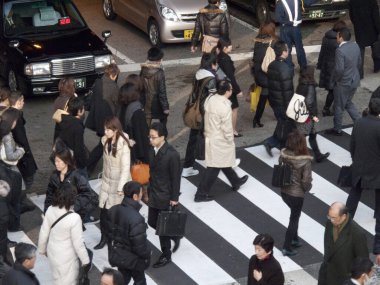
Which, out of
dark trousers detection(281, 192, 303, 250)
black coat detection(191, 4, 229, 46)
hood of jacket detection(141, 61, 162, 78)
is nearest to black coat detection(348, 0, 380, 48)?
black coat detection(191, 4, 229, 46)

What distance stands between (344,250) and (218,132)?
3666mm

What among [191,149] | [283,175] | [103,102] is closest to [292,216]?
[283,175]

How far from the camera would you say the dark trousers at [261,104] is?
18547 mm

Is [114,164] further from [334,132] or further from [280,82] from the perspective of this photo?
[334,132]

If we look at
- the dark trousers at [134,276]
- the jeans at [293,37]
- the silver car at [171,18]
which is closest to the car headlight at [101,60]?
the silver car at [171,18]

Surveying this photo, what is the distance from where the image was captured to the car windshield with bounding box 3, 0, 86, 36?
21.1 meters

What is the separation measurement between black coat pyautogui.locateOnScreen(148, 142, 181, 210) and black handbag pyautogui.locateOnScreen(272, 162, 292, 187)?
4.01ft

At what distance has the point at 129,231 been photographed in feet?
42.6

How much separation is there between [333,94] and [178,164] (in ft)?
17.7

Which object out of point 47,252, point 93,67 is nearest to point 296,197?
point 47,252

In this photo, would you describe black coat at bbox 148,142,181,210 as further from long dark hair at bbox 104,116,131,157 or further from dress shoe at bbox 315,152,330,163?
dress shoe at bbox 315,152,330,163

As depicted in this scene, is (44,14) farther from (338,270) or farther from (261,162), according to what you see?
(338,270)

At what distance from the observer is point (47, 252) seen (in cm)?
1319

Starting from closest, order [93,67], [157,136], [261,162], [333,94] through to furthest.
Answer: [157,136]
[261,162]
[333,94]
[93,67]
